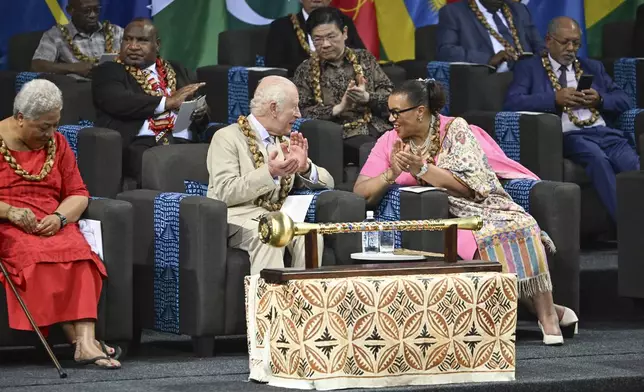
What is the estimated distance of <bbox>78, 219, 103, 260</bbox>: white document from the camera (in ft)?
19.7

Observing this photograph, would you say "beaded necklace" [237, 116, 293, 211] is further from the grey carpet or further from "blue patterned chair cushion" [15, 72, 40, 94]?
"blue patterned chair cushion" [15, 72, 40, 94]

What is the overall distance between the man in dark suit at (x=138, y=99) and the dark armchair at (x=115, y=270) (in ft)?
4.18

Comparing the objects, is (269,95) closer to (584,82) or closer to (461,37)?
(584,82)

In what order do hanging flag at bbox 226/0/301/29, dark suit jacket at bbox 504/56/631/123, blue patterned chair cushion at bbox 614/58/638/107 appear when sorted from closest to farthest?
dark suit jacket at bbox 504/56/631/123, blue patterned chair cushion at bbox 614/58/638/107, hanging flag at bbox 226/0/301/29

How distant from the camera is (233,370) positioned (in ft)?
18.9

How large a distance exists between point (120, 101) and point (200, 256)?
4.84 feet

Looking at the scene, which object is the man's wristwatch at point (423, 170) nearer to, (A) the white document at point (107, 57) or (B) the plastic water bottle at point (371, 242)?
(B) the plastic water bottle at point (371, 242)

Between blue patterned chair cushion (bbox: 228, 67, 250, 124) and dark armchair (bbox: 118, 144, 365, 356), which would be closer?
dark armchair (bbox: 118, 144, 365, 356)

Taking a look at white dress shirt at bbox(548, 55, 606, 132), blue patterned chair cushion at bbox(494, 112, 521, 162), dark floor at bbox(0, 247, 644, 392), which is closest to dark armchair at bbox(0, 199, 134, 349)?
dark floor at bbox(0, 247, 644, 392)

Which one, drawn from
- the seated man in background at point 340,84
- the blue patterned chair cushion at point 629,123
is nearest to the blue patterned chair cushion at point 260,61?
the seated man in background at point 340,84

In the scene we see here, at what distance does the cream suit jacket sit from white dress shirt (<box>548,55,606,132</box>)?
2.15 meters

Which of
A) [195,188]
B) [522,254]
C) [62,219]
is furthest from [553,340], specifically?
[62,219]

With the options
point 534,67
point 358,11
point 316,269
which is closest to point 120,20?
point 358,11

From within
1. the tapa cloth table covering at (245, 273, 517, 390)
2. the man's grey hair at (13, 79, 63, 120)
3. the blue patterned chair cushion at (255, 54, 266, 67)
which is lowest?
the tapa cloth table covering at (245, 273, 517, 390)
